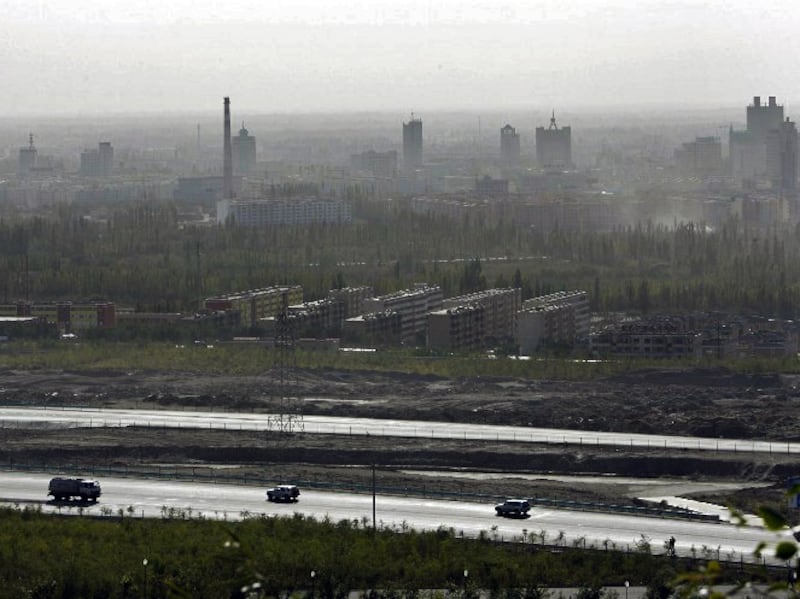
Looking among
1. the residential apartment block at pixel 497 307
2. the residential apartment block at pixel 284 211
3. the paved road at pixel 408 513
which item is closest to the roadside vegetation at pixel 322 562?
the paved road at pixel 408 513

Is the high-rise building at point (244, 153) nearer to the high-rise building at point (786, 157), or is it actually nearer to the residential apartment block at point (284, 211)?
the high-rise building at point (786, 157)

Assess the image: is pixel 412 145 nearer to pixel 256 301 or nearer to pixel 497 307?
pixel 256 301

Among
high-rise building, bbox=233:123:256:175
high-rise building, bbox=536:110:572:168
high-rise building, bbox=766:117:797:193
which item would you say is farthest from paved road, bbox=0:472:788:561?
high-rise building, bbox=536:110:572:168

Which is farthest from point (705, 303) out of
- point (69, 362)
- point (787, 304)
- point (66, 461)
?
point (66, 461)

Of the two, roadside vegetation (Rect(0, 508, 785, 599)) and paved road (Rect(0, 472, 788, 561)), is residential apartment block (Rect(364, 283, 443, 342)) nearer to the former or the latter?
paved road (Rect(0, 472, 788, 561))

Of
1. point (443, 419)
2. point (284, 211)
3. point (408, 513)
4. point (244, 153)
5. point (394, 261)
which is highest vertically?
point (244, 153)

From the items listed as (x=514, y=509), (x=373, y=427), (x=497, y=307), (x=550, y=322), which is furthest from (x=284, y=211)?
(x=514, y=509)
